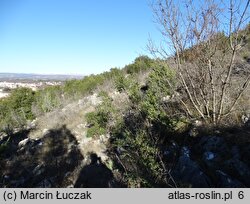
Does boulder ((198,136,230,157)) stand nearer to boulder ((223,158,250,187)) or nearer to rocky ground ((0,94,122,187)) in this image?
boulder ((223,158,250,187))

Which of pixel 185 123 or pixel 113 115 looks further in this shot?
pixel 113 115

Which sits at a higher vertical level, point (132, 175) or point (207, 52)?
point (207, 52)

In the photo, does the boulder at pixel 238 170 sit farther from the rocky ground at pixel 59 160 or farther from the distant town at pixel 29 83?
the distant town at pixel 29 83

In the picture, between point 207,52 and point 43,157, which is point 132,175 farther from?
point 43,157

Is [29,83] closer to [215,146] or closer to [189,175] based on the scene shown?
[215,146]

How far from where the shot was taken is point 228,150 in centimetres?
469

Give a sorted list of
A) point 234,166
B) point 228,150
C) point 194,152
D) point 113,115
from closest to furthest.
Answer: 1. point 234,166
2. point 228,150
3. point 194,152
4. point 113,115

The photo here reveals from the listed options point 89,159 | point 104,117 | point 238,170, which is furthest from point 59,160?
point 238,170

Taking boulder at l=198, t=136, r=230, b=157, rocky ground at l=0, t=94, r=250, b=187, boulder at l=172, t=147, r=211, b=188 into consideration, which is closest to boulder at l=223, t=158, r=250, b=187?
rocky ground at l=0, t=94, r=250, b=187

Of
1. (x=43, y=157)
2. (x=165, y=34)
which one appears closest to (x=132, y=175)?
(x=165, y=34)

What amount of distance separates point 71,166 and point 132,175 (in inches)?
159

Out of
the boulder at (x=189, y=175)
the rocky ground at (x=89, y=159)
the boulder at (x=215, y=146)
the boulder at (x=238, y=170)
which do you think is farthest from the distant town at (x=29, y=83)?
the boulder at (x=238, y=170)

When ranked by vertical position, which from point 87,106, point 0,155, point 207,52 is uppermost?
point 207,52

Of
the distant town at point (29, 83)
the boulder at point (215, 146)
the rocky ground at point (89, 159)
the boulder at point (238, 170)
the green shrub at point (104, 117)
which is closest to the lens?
the boulder at point (238, 170)
